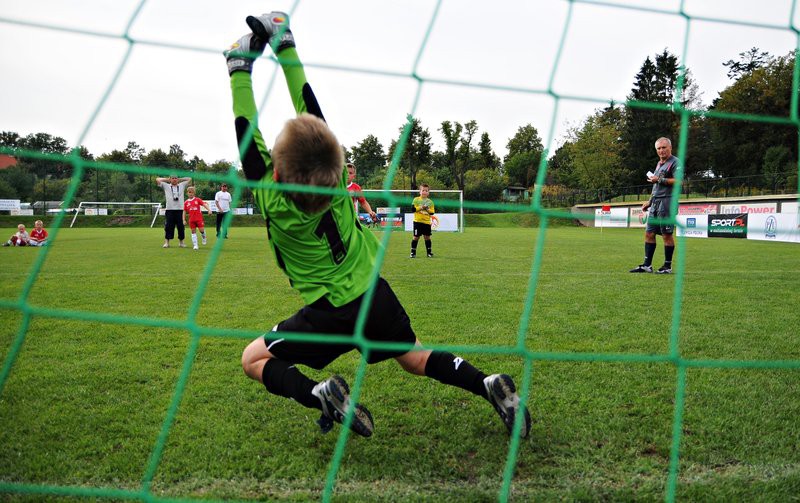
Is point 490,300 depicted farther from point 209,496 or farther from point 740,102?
point 740,102

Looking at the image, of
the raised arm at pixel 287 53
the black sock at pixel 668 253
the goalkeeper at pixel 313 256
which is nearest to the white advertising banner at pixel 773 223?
the black sock at pixel 668 253

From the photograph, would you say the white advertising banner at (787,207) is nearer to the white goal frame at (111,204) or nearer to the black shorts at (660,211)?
the black shorts at (660,211)

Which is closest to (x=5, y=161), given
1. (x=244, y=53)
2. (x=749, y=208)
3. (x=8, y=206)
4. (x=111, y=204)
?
(x=244, y=53)

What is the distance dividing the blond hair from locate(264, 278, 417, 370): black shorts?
482 millimetres

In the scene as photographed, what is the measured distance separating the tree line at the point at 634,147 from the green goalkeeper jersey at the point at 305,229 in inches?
11.8

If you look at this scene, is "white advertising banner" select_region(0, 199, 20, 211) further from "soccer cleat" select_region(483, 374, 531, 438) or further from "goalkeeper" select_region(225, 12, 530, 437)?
"soccer cleat" select_region(483, 374, 531, 438)

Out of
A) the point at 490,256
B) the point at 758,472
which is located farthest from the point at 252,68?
the point at 490,256

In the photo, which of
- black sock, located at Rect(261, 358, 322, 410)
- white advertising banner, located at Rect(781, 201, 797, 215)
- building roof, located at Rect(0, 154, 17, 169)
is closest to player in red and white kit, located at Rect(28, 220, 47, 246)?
building roof, located at Rect(0, 154, 17, 169)

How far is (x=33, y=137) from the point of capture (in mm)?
3162

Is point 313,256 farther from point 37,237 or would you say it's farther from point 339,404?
point 37,237

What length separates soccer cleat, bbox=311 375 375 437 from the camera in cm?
202

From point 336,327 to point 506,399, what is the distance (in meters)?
0.76

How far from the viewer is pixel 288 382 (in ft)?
6.93

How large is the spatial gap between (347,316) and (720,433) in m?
1.68
